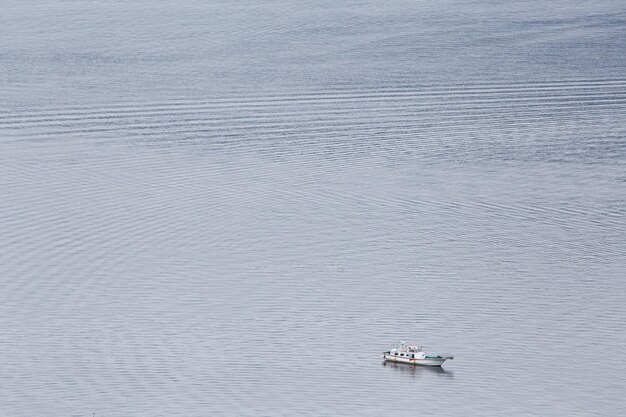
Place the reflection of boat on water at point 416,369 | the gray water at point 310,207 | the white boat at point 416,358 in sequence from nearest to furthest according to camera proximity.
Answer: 1. the gray water at point 310,207
2. the reflection of boat on water at point 416,369
3. the white boat at point 416,358

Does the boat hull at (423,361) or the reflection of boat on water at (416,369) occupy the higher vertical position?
the boat hull at (423,361)

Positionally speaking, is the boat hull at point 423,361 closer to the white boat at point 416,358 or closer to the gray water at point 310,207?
the white boat at point 416,358

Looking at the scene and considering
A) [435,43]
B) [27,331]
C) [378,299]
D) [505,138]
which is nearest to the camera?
[27,331]

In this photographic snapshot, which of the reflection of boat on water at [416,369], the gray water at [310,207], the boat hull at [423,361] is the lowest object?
the reflection of boat on water at [416,369]

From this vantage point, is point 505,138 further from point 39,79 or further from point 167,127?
point 39,79

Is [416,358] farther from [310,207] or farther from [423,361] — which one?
[310,207]

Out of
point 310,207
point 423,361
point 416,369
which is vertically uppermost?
point 310,207

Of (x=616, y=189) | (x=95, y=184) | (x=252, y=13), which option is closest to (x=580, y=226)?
(x=616, y=189)

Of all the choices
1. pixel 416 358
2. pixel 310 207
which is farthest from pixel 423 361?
pixel 310 207

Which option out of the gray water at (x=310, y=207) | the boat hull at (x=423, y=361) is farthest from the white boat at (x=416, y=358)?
the gray water at (x=310, y=207)
